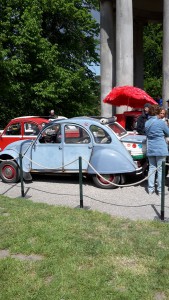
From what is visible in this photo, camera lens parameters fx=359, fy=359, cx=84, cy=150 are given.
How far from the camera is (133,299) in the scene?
382 centimetres

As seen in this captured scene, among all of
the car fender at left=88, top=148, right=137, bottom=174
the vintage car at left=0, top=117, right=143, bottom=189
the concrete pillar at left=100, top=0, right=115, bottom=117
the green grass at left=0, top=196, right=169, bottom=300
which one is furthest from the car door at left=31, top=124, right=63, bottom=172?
Result: the concrete pillar at left=100, top=0, right=115, bottom=117

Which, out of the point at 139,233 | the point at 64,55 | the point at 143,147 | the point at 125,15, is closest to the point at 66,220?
the point at 139,233

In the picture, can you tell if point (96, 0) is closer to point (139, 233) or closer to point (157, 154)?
point (157, 154)

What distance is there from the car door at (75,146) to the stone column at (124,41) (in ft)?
27.7

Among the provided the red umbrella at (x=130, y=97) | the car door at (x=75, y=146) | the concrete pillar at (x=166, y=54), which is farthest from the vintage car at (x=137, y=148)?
the concrete pillar at (x=166, y=54)

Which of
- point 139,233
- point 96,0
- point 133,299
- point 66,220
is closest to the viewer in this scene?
point 133,299

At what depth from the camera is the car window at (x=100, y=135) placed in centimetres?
890

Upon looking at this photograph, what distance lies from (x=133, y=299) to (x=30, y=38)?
2070 cm

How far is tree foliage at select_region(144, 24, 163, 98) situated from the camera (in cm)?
3941

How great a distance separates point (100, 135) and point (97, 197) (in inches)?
67.4

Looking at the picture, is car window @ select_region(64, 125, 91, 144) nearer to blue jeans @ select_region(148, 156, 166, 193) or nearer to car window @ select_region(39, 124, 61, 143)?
car window @ select_region(39, 124, 61, 143)

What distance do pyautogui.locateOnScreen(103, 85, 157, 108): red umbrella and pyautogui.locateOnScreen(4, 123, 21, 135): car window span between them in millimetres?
3728

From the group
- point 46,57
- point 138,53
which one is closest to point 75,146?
point 46,57

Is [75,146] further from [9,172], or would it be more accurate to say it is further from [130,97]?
[130,97]
